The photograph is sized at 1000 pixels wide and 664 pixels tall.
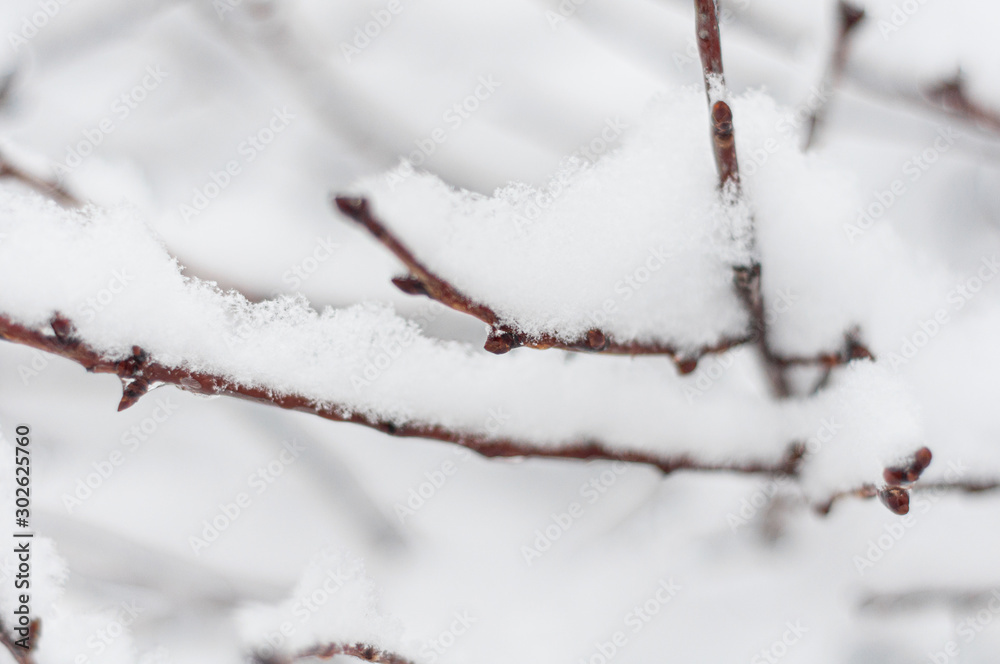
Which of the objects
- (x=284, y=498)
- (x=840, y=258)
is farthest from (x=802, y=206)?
(x=284, y=498)

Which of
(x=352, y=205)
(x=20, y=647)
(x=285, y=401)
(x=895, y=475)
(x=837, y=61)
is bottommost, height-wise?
(x=20, y=647)

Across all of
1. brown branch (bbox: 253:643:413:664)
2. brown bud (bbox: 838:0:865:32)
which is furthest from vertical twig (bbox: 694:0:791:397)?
brown branch (bbox: 253:643:413:664)

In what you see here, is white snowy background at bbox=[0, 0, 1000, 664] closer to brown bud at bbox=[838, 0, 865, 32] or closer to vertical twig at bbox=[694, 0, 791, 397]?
vertical twig at bbox=[694, 0, 791, 397]

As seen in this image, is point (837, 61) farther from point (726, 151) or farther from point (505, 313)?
point (505, 313)

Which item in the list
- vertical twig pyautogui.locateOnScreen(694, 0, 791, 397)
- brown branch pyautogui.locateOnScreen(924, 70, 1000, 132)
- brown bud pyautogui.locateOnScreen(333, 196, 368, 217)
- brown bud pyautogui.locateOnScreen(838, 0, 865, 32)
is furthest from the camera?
brown branch pyautogui.locateOnScreen(924, 70, 1000, 132)

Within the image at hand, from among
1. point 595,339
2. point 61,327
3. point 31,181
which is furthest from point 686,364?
point 31,181

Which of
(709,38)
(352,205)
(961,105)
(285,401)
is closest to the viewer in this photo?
(352,205)

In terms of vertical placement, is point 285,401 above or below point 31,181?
below
